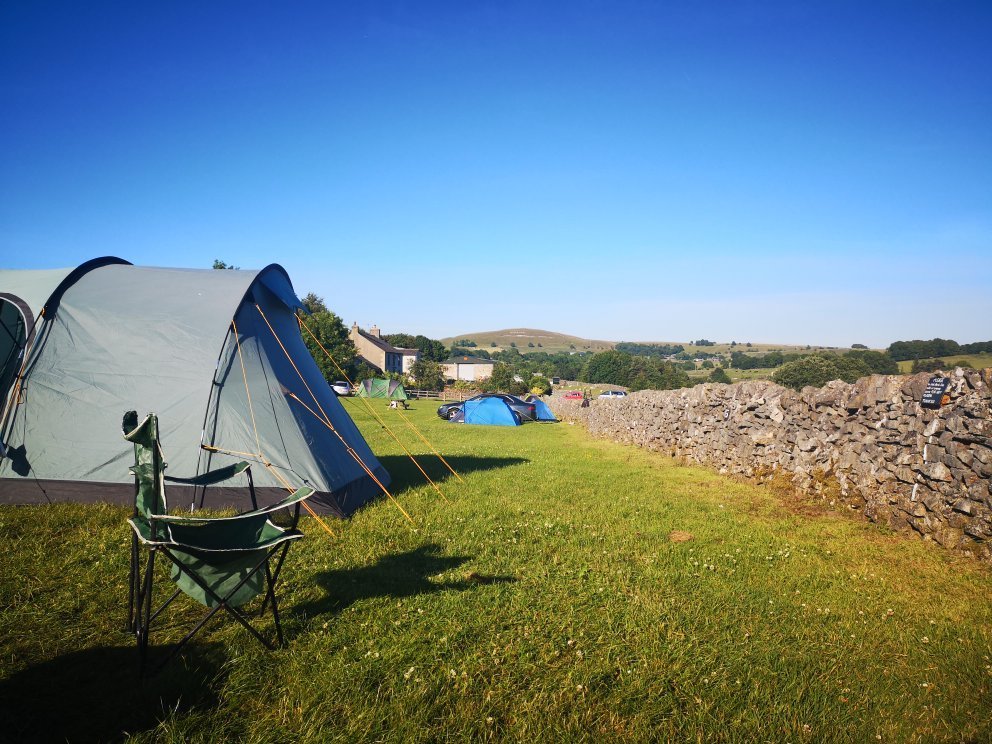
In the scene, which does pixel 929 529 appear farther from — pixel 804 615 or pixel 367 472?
pixel 367 472

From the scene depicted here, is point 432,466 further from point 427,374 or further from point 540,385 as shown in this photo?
point 427,374

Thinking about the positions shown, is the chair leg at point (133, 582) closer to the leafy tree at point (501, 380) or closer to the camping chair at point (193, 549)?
the camping chair at point (193, 549)

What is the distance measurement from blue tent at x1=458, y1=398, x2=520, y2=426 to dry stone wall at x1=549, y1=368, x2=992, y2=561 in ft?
43.1

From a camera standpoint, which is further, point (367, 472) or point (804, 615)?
point (367, 472)

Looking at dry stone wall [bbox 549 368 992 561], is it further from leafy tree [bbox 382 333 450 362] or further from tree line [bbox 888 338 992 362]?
leafy tree [bbox 382 333 450 362]

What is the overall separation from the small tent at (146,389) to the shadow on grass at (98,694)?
2.90m

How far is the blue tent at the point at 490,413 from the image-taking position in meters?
26.2

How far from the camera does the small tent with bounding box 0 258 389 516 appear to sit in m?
6.70

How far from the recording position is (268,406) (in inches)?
280

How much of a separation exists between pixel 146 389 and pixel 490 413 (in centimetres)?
1997

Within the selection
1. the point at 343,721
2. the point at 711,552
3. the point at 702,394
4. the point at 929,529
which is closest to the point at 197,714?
the point at 343,721

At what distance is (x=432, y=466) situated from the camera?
1167cm

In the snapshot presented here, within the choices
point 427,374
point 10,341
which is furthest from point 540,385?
point 10,341

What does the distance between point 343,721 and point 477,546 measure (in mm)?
3105
